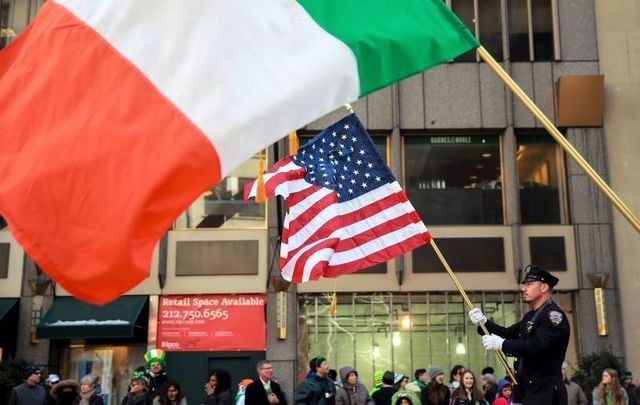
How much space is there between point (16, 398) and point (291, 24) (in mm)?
9824

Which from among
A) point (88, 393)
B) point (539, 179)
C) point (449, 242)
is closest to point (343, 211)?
point (88, 393)

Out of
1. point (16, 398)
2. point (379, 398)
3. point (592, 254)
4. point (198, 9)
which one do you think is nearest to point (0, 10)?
point (16, 398)

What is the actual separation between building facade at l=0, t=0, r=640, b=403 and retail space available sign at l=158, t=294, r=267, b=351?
0.31 ft

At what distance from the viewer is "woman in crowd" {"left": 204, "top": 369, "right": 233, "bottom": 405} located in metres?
12.6

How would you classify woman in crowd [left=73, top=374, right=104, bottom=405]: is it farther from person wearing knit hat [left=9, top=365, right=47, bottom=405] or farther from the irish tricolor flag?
the irish tricolor flag

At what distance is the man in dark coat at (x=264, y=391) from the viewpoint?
12.3 metres

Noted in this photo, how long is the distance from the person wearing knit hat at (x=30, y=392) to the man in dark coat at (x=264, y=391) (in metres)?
3.67

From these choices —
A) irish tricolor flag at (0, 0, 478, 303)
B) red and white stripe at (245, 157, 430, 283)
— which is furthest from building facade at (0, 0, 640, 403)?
irish tricolor flag at (0, 0, 478, 303)

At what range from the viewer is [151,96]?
5.43 metres

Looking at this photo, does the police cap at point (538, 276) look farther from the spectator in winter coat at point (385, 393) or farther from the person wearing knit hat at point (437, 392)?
the spectator in winter coat at point (385, 393)

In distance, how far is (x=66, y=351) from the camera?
2091cm

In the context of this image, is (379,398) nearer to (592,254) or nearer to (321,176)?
(321,176)

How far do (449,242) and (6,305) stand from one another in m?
10.7

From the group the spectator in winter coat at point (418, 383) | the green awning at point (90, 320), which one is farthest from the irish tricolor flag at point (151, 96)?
the green awning at point (90, 320)
